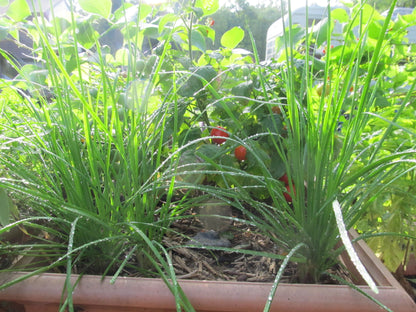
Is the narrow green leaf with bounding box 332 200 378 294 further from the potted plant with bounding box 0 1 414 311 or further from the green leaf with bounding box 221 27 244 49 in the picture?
the green leaf with bounding box 221 27 244 49

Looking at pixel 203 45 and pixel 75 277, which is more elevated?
pixel 203 45

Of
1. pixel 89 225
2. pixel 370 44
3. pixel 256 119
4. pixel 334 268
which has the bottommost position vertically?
pixel 334 268

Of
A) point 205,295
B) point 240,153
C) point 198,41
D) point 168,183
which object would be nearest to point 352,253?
point 205,295

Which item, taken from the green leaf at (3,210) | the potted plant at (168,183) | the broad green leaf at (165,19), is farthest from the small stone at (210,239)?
the broad green leaf at (165,19)

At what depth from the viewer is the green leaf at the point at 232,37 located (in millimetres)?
817

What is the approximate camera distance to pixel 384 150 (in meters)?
0.76

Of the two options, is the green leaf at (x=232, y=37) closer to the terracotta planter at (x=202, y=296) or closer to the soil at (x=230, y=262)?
the soil at (x=230, y=262)

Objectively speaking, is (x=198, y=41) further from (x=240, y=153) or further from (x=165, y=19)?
(x=240, y=153)

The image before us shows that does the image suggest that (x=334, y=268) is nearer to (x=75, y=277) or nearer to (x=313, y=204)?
(x=313, y=204)

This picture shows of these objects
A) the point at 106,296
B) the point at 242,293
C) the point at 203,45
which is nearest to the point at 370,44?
the point at 203,45

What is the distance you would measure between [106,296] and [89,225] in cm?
13

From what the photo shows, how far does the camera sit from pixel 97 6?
2.13 ft

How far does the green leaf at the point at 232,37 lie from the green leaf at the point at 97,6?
0.99 ft

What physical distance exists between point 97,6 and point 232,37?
338mm
